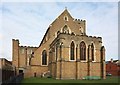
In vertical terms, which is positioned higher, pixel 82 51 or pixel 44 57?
pixel 82 51

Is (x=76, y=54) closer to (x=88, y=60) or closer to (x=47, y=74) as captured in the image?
(x=88, y=60)

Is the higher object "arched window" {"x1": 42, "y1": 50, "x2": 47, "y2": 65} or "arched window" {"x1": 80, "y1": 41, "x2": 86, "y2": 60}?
"arched window" {"x1": 80, "y1": 41, "x2": 86, "y2": 60}

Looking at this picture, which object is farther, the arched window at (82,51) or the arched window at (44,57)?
the arched window at (44,57)

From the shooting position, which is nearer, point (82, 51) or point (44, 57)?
point (82, 51)

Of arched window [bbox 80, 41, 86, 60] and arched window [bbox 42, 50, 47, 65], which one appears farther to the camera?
arched window [bbox 42, 50, 47, 65]

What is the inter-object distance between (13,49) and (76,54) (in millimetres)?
18900

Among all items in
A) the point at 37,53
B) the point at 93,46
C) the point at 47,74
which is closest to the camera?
the point at 93,46

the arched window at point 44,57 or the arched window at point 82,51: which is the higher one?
the arched window at point 82,51

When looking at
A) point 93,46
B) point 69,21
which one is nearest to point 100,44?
point 93,46

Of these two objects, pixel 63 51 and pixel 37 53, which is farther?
pixel 37 53

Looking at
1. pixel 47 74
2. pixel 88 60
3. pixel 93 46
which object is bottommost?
pixel 47 74

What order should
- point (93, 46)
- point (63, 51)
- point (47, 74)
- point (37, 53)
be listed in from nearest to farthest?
point (63, 51) → point (93, 46) → point (47, 74) → point (37, 53)

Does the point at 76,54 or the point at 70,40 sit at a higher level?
the point at 70,40

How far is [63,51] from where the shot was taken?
33750 millimetres
